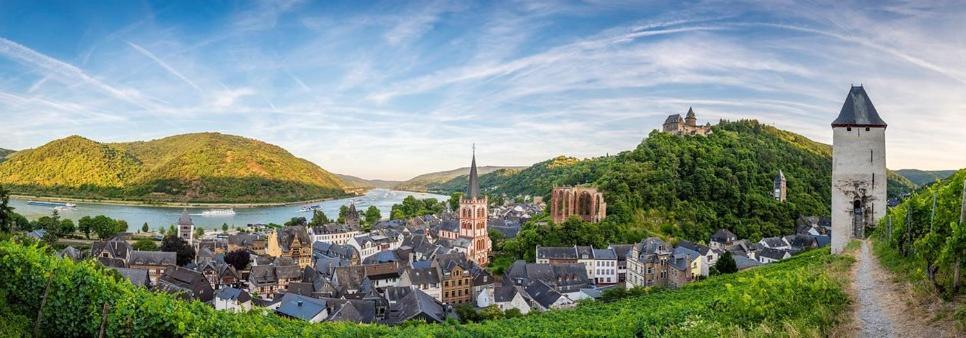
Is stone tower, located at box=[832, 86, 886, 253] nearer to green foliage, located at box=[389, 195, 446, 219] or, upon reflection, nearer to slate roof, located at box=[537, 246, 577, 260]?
slate roof, located at box=[537, 246, 577, 260]

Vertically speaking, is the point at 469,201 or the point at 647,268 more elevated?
the point at 469,201

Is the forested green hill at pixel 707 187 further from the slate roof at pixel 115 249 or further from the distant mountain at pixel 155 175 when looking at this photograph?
the distant mountain at pixel 155 175

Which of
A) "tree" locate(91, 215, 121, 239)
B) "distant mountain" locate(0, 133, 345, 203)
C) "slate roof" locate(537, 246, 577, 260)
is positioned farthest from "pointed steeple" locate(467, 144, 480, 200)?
"distant mountain" locate(0, 133, 345, 203)

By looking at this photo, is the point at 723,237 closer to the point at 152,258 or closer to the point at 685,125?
the point at 685,125

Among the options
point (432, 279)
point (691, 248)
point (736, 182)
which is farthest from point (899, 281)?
point (736, 182)

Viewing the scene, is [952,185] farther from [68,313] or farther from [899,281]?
[68,313]

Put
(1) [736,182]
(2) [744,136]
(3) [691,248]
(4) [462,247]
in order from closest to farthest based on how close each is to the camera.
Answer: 1. (3) [691,248]
2. (4) [462,247]
3. (1) [736,182]
4. (2) [744,136]
